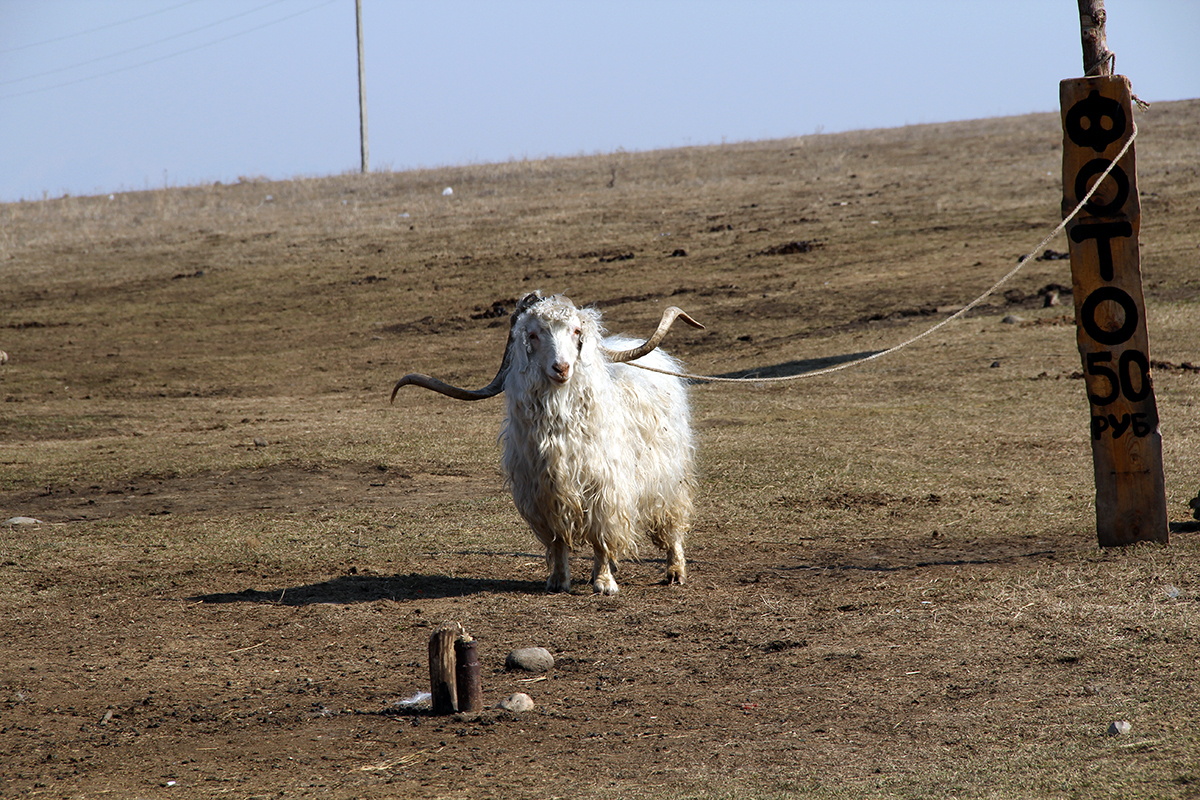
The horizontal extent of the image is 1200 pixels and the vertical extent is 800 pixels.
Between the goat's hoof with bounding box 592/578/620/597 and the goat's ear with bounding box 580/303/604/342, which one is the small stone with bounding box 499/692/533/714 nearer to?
the goat's hoof with bounding box 592/578/620/597

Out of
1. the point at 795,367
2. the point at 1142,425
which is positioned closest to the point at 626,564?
the point at 1142,425

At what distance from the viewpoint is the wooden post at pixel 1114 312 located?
7.23 m

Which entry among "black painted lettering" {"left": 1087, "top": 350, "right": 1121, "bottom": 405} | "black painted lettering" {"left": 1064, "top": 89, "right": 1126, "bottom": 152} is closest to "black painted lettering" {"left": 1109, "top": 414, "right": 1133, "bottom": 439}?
"black painted lettering" {"left": 1087, "top": 350, "right": 1121, "bottom": 405}

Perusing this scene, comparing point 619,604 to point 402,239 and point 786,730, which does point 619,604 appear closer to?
point 786,730

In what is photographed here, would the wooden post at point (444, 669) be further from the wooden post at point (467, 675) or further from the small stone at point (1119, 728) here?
the small stone at point (1119, 728)

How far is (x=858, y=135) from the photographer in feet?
155

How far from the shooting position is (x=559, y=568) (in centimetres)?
743

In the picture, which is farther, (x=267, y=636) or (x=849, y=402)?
(x=849, y=402)

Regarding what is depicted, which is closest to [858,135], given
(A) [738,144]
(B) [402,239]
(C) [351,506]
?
(A) [738,144]

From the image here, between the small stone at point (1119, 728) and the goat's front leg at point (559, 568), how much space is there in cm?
359

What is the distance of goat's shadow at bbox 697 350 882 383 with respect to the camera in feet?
50.9

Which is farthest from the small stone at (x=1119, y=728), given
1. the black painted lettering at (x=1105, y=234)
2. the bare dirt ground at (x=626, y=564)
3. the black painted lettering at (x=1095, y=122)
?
the black painted lettering at (x=1095, y=122)

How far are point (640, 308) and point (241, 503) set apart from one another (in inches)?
448

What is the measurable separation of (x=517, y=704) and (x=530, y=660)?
583 millimetres
